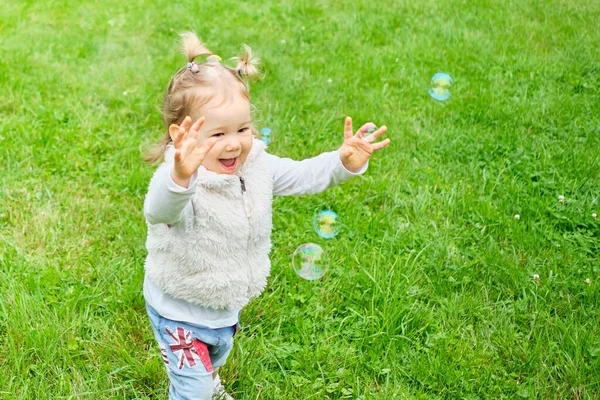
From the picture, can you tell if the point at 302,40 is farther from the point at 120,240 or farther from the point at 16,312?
the point at 16,312

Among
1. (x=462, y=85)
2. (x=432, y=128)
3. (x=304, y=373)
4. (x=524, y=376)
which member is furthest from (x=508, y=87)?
(x=304, y=373)

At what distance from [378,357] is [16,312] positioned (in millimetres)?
1730

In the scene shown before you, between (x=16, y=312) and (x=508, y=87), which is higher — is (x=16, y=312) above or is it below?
above

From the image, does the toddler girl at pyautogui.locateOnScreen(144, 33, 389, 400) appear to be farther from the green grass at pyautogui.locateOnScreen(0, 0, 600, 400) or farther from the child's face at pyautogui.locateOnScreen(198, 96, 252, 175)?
the green grass at pyautogui.locateOnScreen(0, 0, 600, 400)

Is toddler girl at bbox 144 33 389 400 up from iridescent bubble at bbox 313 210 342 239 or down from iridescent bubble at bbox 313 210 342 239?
up

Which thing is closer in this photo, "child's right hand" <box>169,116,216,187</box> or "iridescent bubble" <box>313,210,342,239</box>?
"child's right hand" <box>169,116,216,187</box>

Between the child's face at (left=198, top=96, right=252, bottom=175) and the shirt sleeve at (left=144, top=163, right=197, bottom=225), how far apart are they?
0.67 feet

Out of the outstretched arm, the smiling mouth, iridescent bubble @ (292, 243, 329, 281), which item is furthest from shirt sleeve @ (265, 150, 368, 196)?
iridescent bubble @ (292, 243, 329, 281)

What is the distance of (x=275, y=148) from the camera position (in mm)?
4328

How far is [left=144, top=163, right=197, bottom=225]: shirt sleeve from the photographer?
1.85m

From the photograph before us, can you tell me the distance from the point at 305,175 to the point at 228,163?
384 millimetres

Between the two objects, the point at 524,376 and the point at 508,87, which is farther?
the point at 508,87

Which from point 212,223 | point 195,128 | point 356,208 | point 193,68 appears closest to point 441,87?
point 356,208

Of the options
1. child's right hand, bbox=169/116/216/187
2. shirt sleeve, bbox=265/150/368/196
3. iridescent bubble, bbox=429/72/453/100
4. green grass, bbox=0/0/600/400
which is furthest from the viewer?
iridescent bubble, bbox=429/72/453/100
